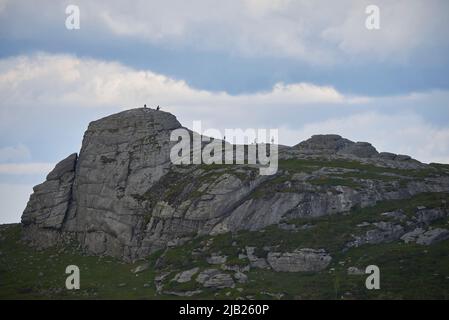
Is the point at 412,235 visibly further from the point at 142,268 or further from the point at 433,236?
the point at 142,268

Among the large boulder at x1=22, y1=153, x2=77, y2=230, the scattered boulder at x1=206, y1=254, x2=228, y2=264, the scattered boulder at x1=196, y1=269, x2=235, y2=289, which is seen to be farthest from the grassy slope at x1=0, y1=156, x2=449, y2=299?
the large boulder at x1=22, y1=153, x2=77, y2=230

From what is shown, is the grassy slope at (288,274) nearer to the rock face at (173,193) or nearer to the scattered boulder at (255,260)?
the scattered boulder at (255,260)

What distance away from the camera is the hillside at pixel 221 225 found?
109 metres

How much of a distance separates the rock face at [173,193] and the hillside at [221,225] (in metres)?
0.23

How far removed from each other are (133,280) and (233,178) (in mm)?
25446

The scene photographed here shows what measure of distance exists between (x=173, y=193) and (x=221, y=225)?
13178mm

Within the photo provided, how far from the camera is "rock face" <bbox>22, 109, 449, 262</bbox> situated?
12500cm

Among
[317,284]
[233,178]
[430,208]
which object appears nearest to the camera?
[317,284]

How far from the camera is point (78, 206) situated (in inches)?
5576

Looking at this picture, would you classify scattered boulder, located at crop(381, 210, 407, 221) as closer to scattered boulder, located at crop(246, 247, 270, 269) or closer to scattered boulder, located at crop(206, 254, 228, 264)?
scattered boulder, located at crop(246, 247, 270, 269)

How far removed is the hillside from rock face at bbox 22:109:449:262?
0.77ft
